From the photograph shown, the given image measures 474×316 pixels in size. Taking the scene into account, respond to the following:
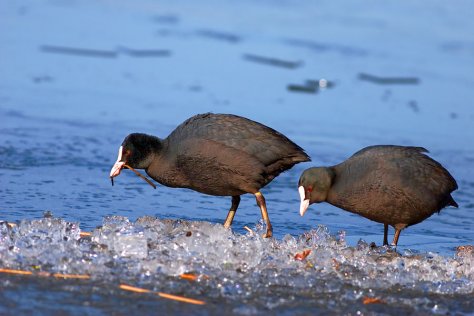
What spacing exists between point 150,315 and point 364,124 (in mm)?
5993

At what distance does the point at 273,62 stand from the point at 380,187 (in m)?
6.99

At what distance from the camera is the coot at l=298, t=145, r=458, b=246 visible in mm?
5801

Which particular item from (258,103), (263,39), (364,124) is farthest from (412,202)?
(263,39)

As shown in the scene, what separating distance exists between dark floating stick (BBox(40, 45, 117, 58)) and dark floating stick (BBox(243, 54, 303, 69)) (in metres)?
1.72

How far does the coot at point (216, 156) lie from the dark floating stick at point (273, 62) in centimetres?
635

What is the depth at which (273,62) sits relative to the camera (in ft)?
41.5

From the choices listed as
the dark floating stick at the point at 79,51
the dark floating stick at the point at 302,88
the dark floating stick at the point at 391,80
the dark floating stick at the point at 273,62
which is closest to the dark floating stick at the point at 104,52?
the dark floating stick at the point at 79,51

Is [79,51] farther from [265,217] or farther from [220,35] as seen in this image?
[265,217]

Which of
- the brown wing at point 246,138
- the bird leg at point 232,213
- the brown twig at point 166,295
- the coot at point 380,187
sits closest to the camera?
the brown twig at point 166,295

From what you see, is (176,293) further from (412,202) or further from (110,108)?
(110,108)

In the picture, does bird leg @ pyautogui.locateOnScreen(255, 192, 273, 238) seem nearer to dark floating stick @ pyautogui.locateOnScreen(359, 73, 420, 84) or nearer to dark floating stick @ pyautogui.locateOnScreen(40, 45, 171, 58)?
dark floating stick @ pyautogui.locateOnScreen(359, 73, 420, 84)

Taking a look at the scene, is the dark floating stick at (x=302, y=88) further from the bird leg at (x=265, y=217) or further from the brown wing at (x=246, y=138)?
the bird leg at (x=265, y=217)

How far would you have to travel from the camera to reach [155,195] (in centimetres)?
711

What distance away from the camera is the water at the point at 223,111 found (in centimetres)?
467
